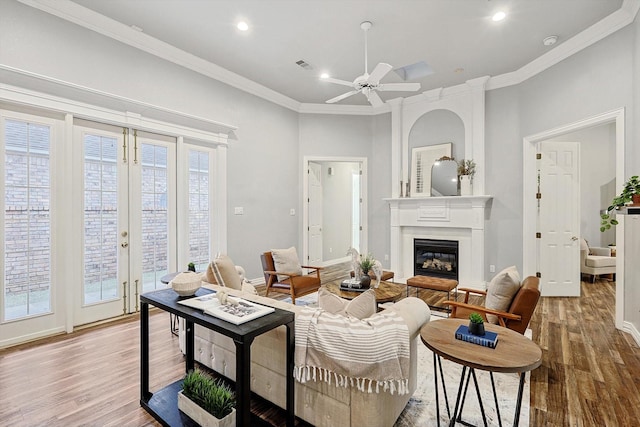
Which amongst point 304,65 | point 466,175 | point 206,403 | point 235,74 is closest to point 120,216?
point 235,74

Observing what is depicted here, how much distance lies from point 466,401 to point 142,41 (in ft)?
16.1

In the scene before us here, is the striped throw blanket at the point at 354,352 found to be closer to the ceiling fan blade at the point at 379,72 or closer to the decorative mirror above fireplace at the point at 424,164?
the ceiling fan blade at the point at 379,72

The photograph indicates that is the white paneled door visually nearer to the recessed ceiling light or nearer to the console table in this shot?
the recessed ceiling light

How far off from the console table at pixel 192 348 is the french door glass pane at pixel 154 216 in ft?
6.61

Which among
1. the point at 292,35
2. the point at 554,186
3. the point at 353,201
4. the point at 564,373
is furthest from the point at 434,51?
the point at 353,201

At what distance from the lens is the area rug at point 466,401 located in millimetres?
1980

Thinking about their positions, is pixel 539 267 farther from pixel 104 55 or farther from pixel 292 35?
pixel 104 55

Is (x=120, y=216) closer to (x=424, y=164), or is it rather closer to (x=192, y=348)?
(x=192, y=348)

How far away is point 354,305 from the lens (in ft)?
6.28

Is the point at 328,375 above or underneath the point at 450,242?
underneath

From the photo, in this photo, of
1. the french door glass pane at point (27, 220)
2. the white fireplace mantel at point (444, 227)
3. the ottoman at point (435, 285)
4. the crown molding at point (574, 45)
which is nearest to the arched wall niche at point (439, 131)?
the crown molding at point (574, 45)

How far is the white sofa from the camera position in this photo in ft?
5.58

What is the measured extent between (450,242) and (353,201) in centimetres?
380

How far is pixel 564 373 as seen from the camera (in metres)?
2.58
